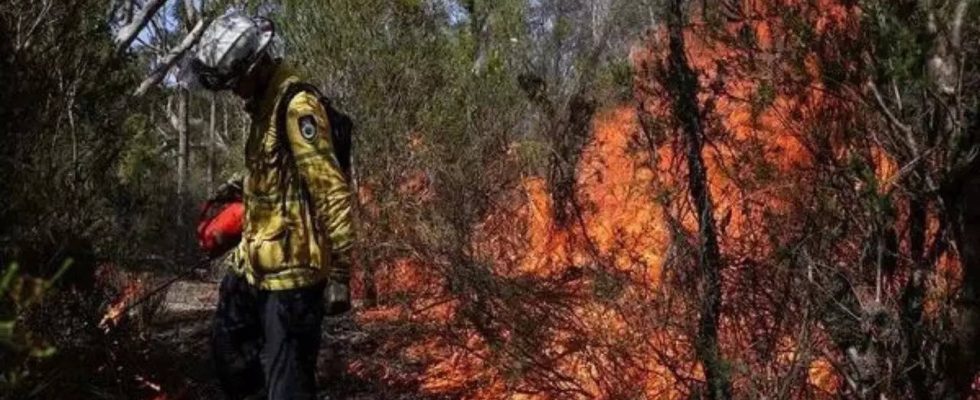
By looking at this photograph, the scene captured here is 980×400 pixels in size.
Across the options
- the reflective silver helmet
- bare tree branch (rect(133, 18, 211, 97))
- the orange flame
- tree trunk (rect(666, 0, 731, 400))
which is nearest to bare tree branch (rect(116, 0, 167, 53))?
bare tree branch (rect(133, 18, 211, 97))

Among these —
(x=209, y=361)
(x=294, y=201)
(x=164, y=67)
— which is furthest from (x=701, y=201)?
(x=164, y=67)

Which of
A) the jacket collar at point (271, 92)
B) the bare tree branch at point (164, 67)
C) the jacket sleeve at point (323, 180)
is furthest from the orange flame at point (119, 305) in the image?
the jacket sleeve at point (323, 180)

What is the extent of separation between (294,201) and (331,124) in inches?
11.9

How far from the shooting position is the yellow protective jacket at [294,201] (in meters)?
3.41

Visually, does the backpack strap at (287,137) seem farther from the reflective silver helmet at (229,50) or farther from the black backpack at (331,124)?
the reflective silver helmet at (229,50)

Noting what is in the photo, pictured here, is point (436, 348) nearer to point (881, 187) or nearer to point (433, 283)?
point (433, 283)

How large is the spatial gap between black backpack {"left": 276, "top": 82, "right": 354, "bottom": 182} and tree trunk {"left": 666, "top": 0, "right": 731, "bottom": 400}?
128 cm

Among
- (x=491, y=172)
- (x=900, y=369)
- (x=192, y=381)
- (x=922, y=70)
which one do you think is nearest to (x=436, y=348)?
(x=192, y=381)

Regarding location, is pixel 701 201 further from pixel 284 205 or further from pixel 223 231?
pixel 223 231

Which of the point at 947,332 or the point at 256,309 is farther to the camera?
the point at 256,309

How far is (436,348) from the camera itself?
291 inches

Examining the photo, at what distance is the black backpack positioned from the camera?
350cm

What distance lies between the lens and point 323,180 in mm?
3402

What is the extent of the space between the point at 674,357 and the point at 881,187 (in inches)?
51.8
